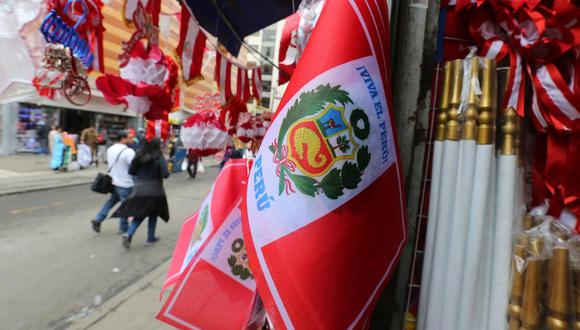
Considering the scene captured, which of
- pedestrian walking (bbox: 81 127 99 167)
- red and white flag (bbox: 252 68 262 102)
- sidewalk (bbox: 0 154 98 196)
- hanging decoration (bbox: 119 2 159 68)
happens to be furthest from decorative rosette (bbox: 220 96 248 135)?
pedestrian walking (bbox: 81 127 99 167)

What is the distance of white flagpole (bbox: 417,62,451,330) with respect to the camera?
3.91 feet

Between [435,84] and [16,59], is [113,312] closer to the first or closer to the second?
[16,59]

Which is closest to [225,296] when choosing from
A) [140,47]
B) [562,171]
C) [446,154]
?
[446,154]

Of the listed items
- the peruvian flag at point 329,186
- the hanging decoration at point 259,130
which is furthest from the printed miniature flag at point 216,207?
the hanging decoration at point 259,130

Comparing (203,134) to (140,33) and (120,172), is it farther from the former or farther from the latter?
(120,172)

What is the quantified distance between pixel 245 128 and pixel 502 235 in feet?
11.0

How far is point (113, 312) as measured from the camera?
11.7 feet

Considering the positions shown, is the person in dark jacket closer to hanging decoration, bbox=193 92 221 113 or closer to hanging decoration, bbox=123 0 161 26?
hanging decoration, bbox=193 92 221 113

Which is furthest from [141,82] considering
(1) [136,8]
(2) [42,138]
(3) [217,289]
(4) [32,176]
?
(2) [42,138]

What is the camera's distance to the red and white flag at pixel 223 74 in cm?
345

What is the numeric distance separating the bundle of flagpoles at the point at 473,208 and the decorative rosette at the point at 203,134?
2853 millimetres

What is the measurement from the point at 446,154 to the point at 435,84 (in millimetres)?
290

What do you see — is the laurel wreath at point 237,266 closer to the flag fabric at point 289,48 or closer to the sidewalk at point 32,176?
the flag fabric at point 289,48

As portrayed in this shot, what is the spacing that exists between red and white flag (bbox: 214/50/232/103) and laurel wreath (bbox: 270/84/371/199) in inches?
104
